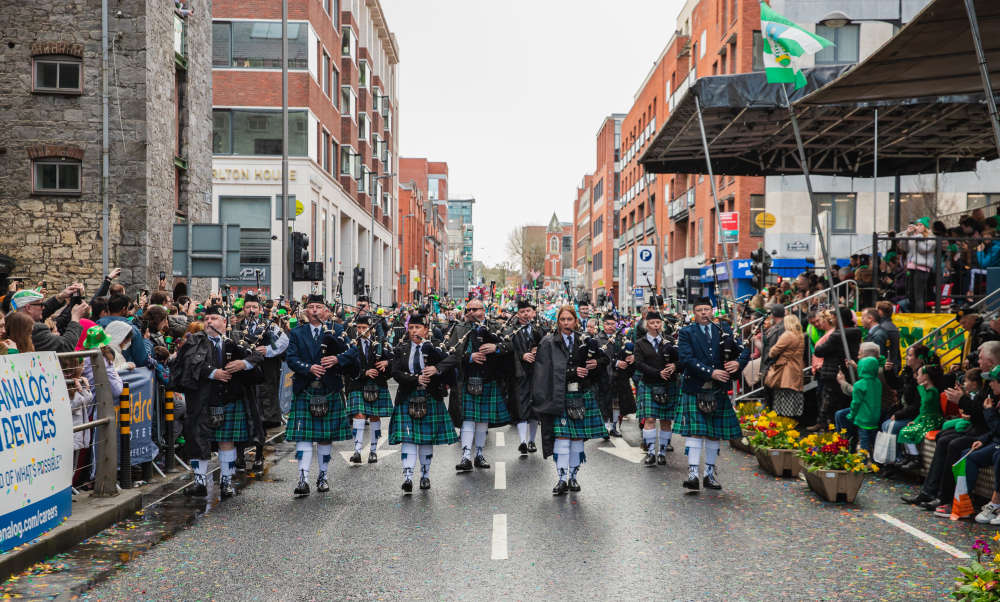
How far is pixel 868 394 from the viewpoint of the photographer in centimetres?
1088

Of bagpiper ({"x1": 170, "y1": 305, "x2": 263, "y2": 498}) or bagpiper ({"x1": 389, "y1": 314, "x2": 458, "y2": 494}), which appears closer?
bagpiper ({"x1": 170, "y1": 305, "x2": 263, "y2": 498})

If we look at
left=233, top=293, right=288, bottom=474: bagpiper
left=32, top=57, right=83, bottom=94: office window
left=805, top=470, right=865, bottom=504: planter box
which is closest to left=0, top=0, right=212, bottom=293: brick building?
left=32, top=57, right=83, bottom=94: office window

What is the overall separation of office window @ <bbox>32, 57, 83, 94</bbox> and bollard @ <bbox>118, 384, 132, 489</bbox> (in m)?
13.9

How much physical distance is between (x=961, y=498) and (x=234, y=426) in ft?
23.3

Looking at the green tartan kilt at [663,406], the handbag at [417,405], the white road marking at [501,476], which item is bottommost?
the white road marking at [501,476]

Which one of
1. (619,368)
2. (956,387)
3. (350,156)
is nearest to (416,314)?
(619,368)

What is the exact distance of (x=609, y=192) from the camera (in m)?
91.1

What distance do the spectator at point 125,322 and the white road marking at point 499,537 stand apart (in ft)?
14.0

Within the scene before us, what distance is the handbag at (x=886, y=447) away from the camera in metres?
10.5

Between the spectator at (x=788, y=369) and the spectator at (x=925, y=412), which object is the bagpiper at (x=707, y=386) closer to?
the spectator at (x=925, y=412)

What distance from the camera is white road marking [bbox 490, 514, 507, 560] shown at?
691 centimetres

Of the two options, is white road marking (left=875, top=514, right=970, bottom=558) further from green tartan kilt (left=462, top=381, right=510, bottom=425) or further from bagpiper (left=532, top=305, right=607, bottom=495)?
green tartan kilt (left=462, top=381, right=510, bottom=425)

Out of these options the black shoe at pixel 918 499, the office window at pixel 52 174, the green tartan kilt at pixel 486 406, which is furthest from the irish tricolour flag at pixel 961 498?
the office window at pixel 52 174

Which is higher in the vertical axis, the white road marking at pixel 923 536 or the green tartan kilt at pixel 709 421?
the green tartan kilt at pixel 709 421
